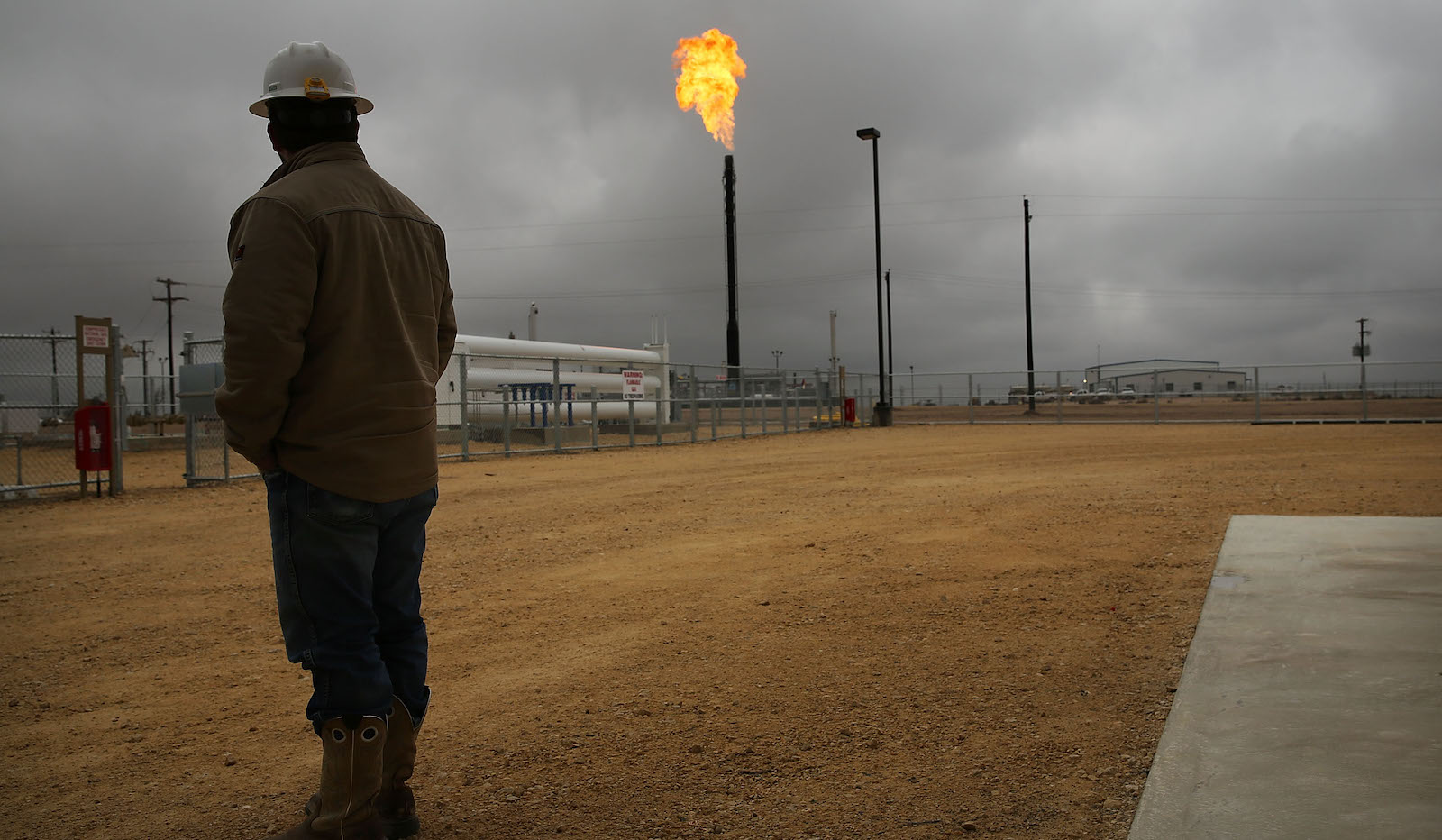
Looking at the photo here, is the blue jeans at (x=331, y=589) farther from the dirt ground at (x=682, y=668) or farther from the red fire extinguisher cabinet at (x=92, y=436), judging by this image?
the red fire extinguisher cabinet at (x=92, y=436)

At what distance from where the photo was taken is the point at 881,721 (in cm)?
373

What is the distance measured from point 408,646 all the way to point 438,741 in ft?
3.27

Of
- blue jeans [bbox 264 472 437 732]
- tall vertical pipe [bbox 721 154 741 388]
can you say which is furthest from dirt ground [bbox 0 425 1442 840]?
tall vertical pipe [bbox 721 154 741 388]

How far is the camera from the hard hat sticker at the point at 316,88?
2709 mm

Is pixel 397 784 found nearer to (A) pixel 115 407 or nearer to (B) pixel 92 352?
(B) pixel 92 352

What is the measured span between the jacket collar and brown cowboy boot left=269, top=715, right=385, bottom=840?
145cm

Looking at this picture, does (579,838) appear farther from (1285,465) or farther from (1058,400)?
(1058,400)

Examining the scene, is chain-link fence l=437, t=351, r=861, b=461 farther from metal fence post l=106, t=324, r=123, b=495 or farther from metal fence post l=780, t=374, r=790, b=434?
metal fence post l=106, t=324, r=123, b=495

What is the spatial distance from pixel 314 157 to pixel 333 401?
2.29ft

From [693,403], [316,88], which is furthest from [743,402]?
[316,88]

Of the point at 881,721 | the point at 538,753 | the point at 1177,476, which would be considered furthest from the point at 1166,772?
the point at 1177,476

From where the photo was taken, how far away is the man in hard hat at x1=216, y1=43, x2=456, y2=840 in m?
2.49

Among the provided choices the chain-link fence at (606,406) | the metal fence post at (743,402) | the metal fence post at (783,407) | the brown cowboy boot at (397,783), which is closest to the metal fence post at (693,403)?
the chain-link fence at (606,406)

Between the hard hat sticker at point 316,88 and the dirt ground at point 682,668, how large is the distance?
2.08 meters
